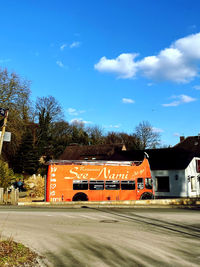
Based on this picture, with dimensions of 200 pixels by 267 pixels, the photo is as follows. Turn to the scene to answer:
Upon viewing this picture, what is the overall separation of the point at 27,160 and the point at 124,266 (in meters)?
43.4

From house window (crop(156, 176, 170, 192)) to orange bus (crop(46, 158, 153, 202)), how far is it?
10183 mm

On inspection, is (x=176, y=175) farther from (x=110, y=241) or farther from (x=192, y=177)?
(x=110, y=241)

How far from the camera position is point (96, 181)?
2164 centimetres

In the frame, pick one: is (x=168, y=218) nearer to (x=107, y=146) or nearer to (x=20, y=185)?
(x=20, y=185)

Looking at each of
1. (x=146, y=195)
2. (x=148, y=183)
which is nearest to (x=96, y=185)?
(x=146, y=195)

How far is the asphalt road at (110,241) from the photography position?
273 inches

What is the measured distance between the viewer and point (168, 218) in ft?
48.0

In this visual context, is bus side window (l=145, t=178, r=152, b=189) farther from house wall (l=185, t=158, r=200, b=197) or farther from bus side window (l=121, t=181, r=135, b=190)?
house wall (l=185, t=158, r=200, b=197)

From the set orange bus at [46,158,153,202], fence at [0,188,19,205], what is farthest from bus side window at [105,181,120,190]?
fence at [0,188,19,205]

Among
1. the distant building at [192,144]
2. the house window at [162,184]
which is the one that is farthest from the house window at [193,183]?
the distant building at [192,144]

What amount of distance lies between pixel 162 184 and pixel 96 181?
1480 cm

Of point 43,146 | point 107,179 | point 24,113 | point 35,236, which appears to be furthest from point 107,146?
point 35,236

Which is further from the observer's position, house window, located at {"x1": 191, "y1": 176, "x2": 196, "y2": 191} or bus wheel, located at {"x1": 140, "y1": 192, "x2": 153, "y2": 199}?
house window, located at {"x1": 191, "y1": 176, "x2": 196, "y2": 191}

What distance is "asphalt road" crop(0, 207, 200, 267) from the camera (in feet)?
22.8
